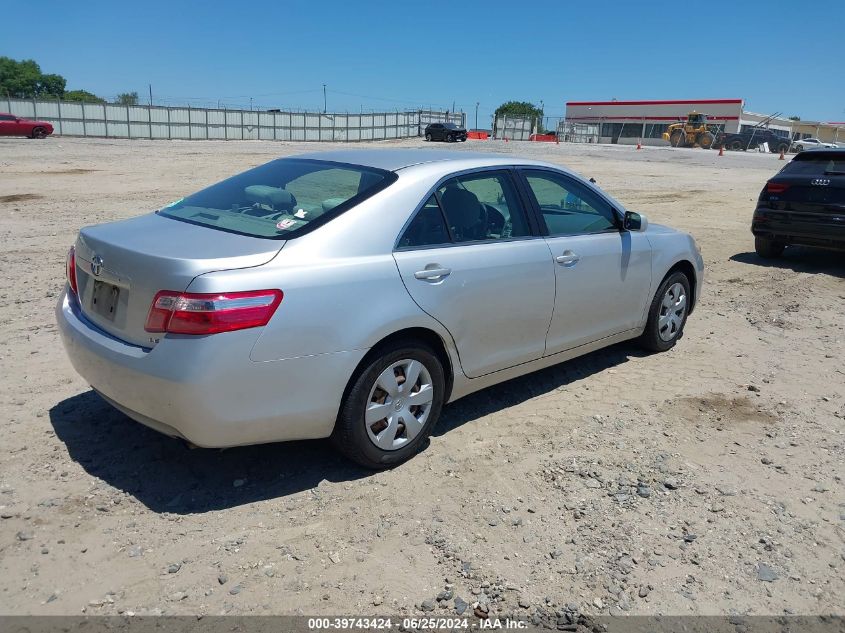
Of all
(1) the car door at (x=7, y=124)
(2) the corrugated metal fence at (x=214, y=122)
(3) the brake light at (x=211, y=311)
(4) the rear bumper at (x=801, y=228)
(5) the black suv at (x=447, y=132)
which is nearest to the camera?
(3) the brake light at (x=211, y=311)

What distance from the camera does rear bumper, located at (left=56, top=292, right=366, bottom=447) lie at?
10.3 ft

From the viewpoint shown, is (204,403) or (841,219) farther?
(841,219)

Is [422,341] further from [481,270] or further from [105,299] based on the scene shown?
[105,299]

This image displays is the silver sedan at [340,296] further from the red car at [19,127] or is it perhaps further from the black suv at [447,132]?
the black suv at [447,132]

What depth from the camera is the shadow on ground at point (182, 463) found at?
11.9 ft

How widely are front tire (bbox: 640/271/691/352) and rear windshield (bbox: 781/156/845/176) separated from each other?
4731 mm

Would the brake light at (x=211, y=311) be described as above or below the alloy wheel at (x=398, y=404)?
above

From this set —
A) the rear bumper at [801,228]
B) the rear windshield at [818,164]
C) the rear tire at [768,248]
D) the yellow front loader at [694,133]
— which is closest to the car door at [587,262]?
the rear bumper at [801,228]

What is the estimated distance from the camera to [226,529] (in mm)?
3336

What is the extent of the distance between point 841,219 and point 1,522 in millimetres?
9554

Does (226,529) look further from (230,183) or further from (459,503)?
(230,183)

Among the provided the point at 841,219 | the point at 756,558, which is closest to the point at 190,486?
the point at 756,558

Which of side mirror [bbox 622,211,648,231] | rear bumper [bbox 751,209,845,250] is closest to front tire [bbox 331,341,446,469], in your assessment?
side mirror [bbox 622,211,648,231]

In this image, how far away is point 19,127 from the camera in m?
38.5
